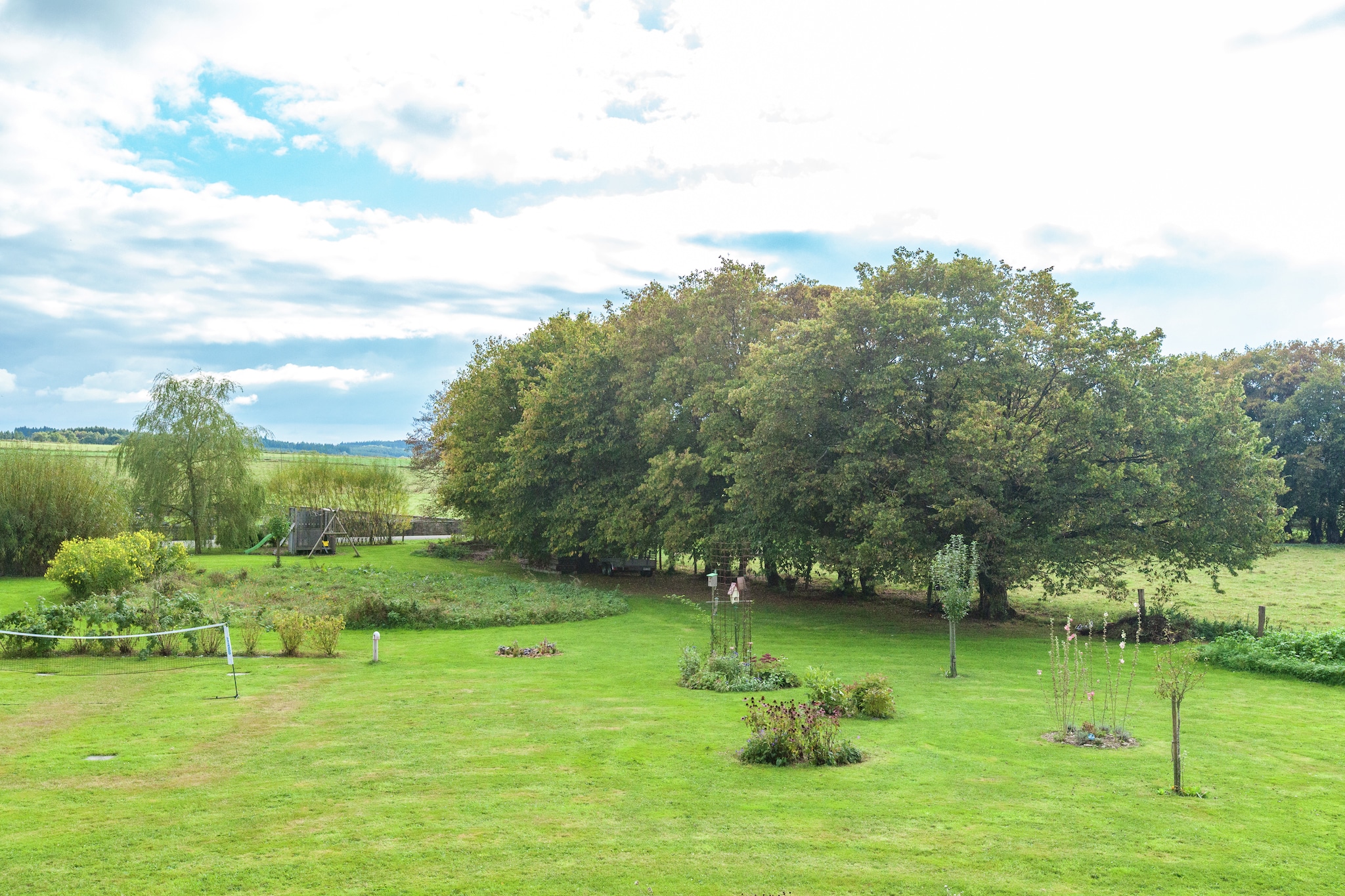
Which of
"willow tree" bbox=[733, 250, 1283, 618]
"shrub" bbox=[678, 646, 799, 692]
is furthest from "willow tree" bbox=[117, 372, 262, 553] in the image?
"shrub" bbox=[678, 646, 799, 692]

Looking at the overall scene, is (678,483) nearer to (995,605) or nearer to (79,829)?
(995,605)

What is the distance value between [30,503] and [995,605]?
110ft

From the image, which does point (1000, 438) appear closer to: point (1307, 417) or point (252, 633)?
point (252, 633)

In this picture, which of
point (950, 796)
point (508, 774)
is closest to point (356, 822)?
point (508, 774)

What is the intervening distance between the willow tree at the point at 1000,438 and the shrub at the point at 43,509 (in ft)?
80.1

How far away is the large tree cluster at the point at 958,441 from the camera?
904 inches

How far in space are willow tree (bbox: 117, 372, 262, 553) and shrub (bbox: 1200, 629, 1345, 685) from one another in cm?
4222

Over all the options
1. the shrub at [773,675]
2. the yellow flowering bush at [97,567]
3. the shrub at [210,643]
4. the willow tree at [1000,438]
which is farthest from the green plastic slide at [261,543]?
the shrub at [773,675]

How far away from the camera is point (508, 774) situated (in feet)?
31.6

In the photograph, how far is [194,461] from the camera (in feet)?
141

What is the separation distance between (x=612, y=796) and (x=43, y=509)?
1248 inches

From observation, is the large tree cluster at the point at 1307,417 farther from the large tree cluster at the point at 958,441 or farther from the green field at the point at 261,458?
the green field at the point at 261,458

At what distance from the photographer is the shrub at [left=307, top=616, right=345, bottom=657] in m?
18.3

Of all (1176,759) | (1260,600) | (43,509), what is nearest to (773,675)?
(1176,759)
